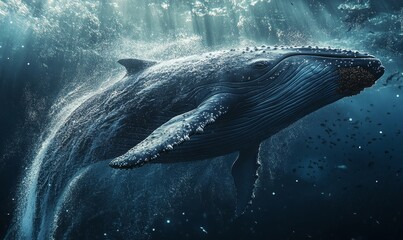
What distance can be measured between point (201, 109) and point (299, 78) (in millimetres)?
2176

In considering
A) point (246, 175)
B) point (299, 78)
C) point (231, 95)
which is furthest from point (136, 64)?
point (299, 78)

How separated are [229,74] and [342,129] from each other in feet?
248

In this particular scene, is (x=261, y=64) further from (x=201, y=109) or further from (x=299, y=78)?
(x=201, y=109)

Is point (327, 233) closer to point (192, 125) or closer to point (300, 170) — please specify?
point (300, 170)

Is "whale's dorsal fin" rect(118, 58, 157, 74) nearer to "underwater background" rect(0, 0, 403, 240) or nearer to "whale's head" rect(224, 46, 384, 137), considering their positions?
"whale's head" rect(224, 46, 384, 137)

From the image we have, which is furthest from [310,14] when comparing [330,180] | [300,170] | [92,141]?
[330,180]

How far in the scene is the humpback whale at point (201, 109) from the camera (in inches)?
215

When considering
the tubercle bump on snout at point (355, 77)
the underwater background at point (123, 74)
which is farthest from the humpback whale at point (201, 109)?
the underwater background at point (123, 74)

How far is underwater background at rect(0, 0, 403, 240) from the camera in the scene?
13688 millimetres

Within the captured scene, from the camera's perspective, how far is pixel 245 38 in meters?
23.4

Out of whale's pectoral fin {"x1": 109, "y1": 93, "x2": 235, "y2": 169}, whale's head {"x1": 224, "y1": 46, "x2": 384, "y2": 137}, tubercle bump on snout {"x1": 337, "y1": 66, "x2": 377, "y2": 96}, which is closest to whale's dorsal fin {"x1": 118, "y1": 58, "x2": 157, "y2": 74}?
whale's head {"x1": 224, "y1": 46, "x2": 384, "y2": 137}

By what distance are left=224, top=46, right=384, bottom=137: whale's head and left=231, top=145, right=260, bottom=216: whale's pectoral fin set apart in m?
1.81

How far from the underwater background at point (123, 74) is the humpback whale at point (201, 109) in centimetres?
139

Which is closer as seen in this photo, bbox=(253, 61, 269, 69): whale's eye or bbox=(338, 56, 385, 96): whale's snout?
bbox=(338, 56, 385, 96): whale's snout
